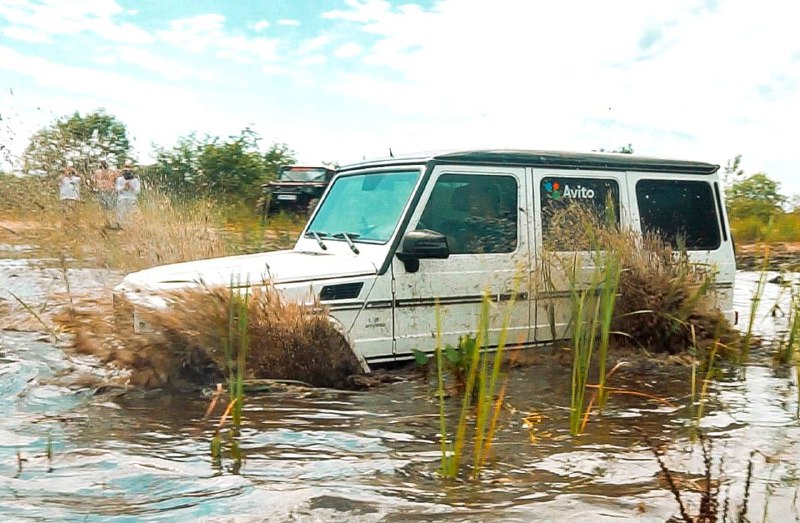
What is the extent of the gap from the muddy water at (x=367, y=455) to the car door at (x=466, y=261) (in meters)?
0.37

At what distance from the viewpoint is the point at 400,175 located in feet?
20.1

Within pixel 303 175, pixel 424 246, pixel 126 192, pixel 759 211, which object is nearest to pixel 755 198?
pixel 759 211

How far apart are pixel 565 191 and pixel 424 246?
57.0 inches

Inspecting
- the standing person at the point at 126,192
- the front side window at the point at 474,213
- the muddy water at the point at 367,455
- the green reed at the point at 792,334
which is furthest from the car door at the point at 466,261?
the standing person at the point at 126,192

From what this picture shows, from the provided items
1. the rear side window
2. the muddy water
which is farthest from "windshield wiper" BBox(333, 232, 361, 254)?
the rear side window

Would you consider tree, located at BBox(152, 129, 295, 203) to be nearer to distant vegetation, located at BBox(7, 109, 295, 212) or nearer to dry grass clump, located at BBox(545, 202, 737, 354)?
distant vegetation, located at BBox(7, 109, 295, 212)

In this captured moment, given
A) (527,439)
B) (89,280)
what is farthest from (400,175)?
(89,280)

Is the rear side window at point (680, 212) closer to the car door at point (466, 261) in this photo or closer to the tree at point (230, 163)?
the car door at point (466, 261)

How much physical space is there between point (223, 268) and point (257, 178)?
1953cm

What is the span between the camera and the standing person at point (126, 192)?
1123cm

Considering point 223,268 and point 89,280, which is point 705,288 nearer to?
point 223,268

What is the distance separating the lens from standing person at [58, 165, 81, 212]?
10633 mm

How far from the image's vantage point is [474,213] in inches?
239

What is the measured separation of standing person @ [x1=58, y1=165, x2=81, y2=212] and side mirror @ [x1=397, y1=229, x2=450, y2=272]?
6.36 m
